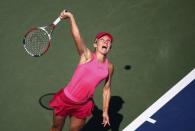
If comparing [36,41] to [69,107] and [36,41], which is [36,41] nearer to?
[36,41]

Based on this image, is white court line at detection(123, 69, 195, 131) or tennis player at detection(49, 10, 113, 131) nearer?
tennis player at detection(49, 10, 113, 131)

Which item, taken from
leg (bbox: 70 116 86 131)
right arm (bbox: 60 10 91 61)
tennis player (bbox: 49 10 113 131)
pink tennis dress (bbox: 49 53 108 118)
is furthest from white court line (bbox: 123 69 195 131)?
right arm (bbox: 60 10 91 61)

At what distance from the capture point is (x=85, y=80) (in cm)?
672

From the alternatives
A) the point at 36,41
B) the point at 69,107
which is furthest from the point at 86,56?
the point at 36,41

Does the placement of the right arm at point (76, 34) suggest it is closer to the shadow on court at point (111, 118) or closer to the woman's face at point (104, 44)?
the woman's face at point (104, 44)

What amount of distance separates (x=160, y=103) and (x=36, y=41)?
304 cm

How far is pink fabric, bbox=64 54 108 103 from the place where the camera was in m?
6.73

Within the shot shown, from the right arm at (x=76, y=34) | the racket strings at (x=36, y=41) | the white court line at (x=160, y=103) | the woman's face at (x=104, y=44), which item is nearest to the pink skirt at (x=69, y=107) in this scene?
the right arm at (x=76, y=34)

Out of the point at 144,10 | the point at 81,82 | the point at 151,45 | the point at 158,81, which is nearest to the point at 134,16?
the point at 144,10

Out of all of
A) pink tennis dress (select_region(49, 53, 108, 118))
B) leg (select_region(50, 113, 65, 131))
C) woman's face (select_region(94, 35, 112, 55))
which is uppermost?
woman's face (select_region(94, 35, 112, 55))

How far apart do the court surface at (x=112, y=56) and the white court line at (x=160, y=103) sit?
81 mm

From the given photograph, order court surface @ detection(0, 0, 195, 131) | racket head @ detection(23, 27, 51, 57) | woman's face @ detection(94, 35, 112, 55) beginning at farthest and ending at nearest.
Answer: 1. court surface @ detection(0, 0, 195, 131)
2. racket head @ detection(23, 27, 51, 57)
3. woman's face @ detection(94, 35, 112, 55)

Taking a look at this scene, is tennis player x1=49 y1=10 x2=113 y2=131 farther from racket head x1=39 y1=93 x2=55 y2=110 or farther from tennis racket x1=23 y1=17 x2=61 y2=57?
racket head x1=39 y1=93 x2=55 y2=110

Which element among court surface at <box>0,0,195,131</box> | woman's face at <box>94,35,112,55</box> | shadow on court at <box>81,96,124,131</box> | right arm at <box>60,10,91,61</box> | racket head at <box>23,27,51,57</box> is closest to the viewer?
right arm at <box>60,10,91,61</box>
